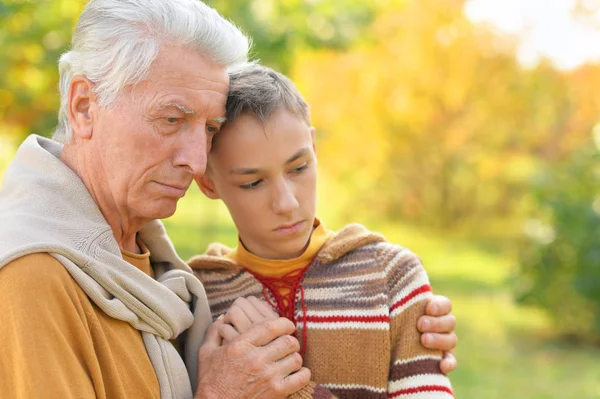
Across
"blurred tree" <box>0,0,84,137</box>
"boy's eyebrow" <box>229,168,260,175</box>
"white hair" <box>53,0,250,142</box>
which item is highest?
"blurred tree" <box>0,0,84,137</box>

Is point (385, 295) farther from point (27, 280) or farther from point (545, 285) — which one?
point (545, 285)

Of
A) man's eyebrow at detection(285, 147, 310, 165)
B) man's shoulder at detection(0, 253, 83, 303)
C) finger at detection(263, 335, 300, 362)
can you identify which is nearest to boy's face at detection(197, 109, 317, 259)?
man's eyebrow at detection(285, 147, 310, 165)

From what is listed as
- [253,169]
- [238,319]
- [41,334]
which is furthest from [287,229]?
[41,334]

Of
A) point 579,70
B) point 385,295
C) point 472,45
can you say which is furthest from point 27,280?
point 579,70

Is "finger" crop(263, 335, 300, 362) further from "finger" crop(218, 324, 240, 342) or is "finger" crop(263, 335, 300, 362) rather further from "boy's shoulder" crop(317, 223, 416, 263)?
"boy's shoulder" crop(317, 223, 416, 263)

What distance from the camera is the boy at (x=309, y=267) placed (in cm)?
246

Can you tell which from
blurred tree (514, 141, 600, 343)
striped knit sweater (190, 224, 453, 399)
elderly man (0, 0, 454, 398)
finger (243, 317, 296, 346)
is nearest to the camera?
elderly man (0, 0, 454, 398)

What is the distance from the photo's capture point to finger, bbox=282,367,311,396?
229cm

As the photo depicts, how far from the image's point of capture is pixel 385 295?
2.48 metres

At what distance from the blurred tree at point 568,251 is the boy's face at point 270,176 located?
643 cm

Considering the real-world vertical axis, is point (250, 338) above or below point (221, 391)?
above

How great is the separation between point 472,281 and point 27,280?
10.9 metres

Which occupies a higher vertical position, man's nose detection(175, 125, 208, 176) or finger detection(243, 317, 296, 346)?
man's nose detection(175, 125, 208, 176)

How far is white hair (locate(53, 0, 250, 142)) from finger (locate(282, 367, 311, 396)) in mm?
963
